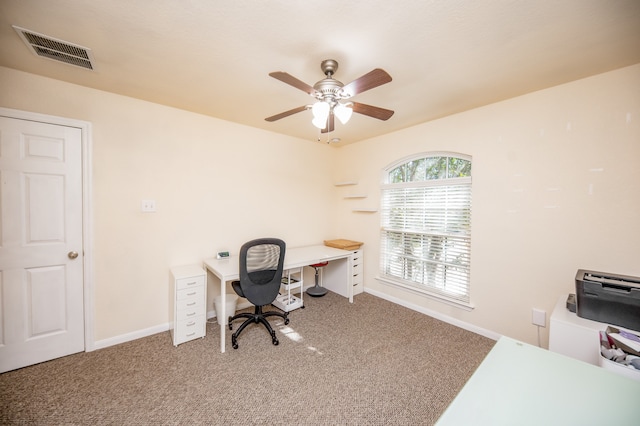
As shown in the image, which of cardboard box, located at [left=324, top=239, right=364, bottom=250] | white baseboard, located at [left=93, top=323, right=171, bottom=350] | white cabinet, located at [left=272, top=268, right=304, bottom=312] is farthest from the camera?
cardboard box, located at [left=324, top=239, right=364, bottom=250]

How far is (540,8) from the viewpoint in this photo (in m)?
1.35

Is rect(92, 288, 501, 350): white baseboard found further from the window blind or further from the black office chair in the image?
the black office chair

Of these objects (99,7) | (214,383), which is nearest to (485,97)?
(99,7)

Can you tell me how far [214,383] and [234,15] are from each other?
8.46 ft

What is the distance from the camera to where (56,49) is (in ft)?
5.74

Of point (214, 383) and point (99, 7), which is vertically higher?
point (99, 7)

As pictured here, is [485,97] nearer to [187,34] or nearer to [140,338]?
[187,34]

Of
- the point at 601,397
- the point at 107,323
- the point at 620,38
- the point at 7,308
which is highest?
the point at 620,38

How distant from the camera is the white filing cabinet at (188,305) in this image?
7.92ft

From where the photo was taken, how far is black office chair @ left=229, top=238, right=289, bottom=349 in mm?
2402

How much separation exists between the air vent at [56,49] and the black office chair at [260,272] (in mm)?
1878

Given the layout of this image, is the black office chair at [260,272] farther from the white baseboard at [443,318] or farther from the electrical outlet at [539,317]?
the electrical outlet at [539,317]

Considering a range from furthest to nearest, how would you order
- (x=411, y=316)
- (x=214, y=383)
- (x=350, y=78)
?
(x=411, y=316) < (x=350, y=78) < (x=214, y=383)

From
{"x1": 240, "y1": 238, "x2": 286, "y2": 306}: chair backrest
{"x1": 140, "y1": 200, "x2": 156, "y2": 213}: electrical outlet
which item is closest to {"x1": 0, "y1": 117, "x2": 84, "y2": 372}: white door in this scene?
{"x1": 140, "y1": 200, "x2": 156, "y2": 213}: electrical outlet
